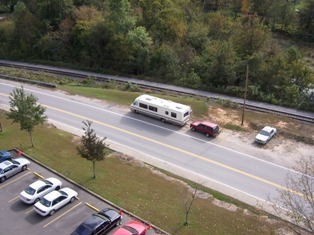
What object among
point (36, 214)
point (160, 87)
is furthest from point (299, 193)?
point (160, 87)

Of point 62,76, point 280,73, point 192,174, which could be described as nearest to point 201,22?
point 280,73

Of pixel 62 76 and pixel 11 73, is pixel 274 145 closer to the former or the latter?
pixel 62 76

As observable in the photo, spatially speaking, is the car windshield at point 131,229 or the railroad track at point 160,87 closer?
the car windshield at point 131,229

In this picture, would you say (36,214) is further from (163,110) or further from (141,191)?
(163,110)

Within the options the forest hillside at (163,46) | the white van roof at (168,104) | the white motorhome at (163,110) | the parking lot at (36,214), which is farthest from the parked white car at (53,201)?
the forest hillside at (163,46)

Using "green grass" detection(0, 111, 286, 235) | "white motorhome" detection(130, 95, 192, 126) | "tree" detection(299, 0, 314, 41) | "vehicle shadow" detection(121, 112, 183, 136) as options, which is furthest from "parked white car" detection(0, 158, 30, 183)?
"tree" detection(299, 0, 314, 41)

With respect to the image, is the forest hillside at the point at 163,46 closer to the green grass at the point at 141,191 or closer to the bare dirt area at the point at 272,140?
the bare dirt area at the point at 272,140
